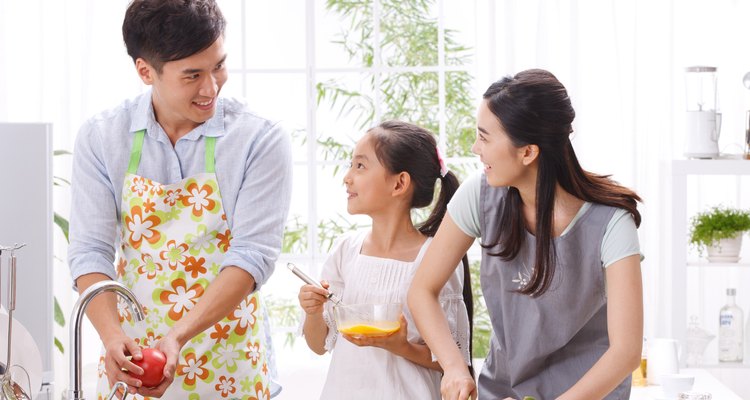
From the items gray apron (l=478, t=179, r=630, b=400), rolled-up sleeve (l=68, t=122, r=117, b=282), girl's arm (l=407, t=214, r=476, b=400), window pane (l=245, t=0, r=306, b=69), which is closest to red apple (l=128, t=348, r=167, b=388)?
rolled-up sleeve (l=68, t=122, r=117, b=282)

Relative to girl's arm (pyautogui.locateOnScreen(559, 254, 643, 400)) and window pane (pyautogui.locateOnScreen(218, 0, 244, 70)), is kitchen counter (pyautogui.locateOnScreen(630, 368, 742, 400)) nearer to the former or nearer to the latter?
girl's arm (pyautogui.locateOnScreen(559, 254, 643, 400))

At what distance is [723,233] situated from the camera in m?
3.67

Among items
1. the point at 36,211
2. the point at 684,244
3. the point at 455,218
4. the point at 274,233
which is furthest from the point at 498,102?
the point at 684,244

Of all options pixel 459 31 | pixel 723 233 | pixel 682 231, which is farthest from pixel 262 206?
pixel 459 31

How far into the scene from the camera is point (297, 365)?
13.2 ft

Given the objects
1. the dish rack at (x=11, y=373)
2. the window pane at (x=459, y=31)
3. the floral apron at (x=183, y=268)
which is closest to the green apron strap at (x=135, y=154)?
the floral apron at (x=183, y=268)

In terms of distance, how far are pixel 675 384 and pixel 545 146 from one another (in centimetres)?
126

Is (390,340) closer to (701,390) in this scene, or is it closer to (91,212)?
(91,212)

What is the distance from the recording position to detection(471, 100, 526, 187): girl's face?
1.83 metres

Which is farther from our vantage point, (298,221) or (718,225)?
(298,221)

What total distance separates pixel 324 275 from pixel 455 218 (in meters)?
0.49

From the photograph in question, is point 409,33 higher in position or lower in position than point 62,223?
higher

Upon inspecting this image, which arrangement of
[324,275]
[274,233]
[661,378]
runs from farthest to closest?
[661,378], [324,275], [274,233]

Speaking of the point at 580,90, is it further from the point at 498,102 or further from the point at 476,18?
the point at 498,102
